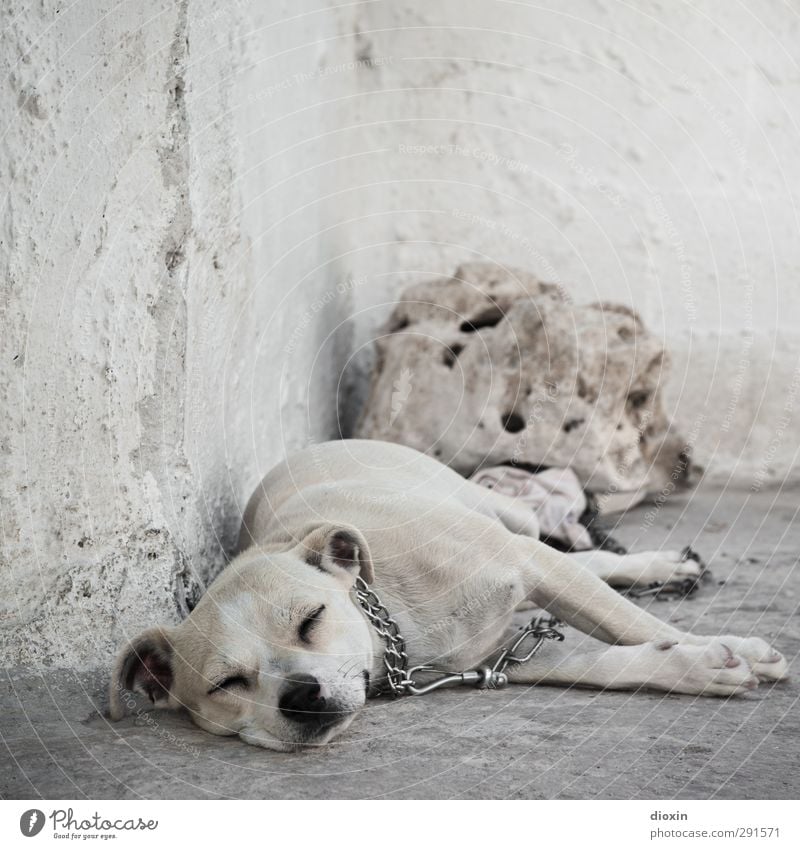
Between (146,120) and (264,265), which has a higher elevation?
(146,120)

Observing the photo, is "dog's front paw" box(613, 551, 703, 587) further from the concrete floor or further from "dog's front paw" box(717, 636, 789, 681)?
"dog's front paw" box(717, 636, 789, 681)

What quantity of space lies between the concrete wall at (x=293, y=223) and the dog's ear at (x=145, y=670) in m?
0.26

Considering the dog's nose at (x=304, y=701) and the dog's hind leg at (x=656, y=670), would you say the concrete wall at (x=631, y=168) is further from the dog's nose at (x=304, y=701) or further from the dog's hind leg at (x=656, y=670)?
the dog's nose at (x=304, y=701)

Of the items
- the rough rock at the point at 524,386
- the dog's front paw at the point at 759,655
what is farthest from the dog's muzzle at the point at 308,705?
the rough rock at the point at 524,386

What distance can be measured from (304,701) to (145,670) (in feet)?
1.72

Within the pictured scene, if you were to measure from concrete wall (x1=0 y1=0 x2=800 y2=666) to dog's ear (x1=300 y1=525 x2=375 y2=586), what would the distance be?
2.09 feet

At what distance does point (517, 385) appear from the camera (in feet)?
15.9

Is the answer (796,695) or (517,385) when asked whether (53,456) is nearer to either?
(796,695)

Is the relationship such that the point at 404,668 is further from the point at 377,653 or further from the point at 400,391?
the point at 400,391

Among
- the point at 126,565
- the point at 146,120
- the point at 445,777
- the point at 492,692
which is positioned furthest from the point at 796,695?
the point at 146,120

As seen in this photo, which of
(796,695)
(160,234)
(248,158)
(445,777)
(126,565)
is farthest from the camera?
(248,158)

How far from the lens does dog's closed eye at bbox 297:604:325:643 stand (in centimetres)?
262

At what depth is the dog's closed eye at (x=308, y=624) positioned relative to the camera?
262 centimetres

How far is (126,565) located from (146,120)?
4.54ft
